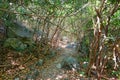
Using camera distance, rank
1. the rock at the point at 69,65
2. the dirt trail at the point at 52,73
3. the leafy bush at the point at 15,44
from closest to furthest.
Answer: the dirt trail at the point at 52,73, the rock at the point at 69,65, the leafy bush at the point at 15,44

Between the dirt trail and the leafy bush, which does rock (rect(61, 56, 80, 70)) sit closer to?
the dirt trail

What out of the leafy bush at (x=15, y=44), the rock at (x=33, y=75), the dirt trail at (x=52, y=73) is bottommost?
the dirt trail at (x=52, y=73)

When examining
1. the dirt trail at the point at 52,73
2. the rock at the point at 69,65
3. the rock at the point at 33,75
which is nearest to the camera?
the rock at the point at 33,75

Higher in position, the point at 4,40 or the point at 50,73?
the point at 4,40

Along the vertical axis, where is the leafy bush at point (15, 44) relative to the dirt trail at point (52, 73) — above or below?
above

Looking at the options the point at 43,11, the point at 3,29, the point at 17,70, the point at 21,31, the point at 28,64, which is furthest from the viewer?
the point at 21,31

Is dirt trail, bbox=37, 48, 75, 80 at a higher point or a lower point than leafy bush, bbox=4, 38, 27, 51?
lower

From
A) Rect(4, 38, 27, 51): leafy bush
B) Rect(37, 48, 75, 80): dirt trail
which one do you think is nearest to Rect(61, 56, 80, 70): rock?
Rect(37, 48, 75, 80): dirt trail

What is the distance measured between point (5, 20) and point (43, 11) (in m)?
2.84

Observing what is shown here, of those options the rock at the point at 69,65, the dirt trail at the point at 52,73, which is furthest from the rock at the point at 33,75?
the rock at the point at 69,65

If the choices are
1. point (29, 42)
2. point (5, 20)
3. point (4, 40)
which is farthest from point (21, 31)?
point (5, 20)

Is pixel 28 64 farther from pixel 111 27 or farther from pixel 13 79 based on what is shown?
pixel 111 27

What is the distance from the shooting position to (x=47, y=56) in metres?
15.6

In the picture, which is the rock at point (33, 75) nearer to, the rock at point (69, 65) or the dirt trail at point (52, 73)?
the dirt trail at point (52, 73)
